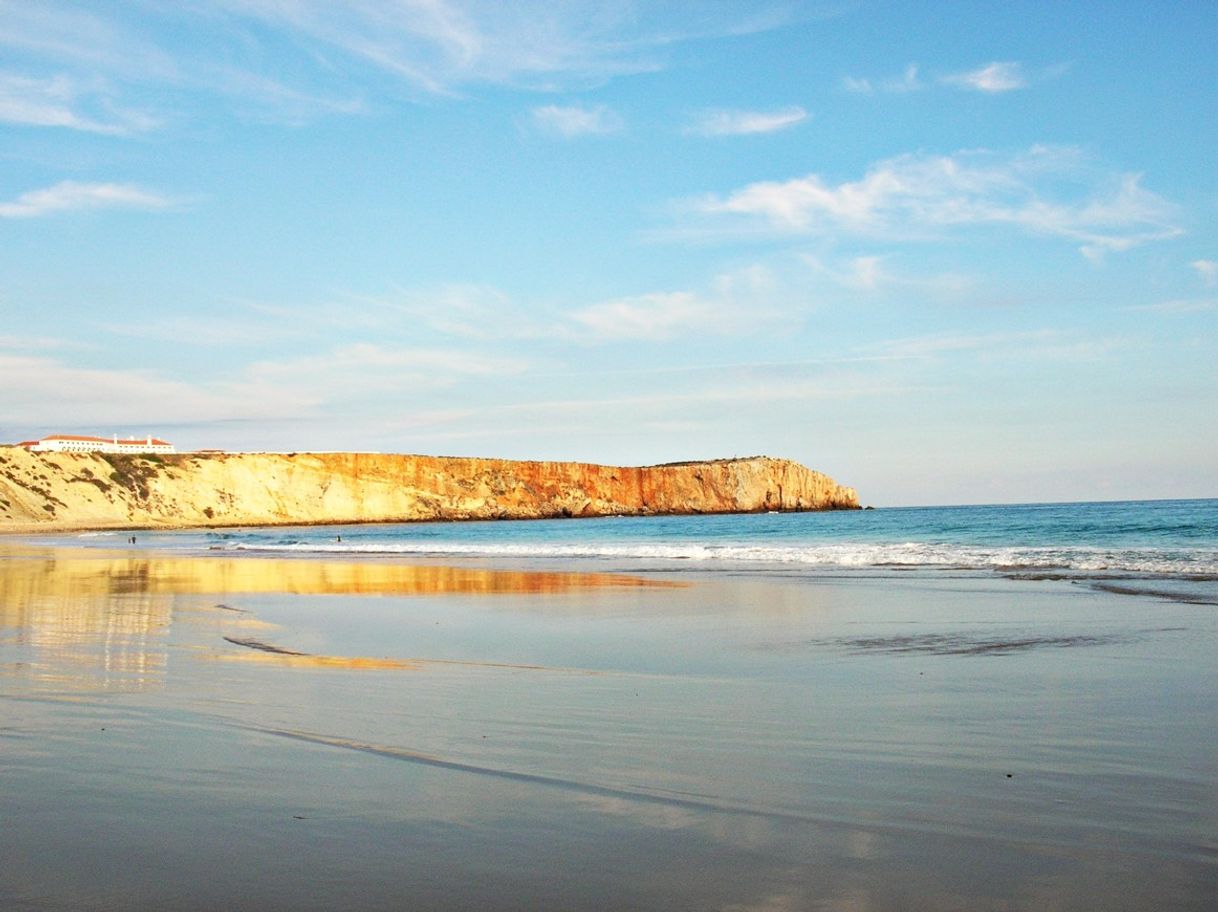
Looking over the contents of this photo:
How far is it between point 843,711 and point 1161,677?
271 centimetres

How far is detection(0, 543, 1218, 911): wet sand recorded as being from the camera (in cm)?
309

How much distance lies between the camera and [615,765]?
4.54m

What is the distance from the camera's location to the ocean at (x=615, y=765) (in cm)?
309

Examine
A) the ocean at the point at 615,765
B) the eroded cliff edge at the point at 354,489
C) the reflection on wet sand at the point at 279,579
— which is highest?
the eroded cliff edge at the point at 354,489

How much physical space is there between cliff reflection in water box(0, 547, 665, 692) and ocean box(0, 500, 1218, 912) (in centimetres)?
11

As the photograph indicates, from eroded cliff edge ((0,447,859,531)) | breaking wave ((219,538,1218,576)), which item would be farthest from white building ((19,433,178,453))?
breaking wave ((219,538,1218,576))

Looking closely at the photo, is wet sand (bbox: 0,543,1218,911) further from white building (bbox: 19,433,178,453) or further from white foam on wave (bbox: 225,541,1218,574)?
white building (bbox: 19,433,178,453)

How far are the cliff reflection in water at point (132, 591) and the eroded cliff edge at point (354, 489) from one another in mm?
53741

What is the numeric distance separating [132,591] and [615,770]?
46.2 ft

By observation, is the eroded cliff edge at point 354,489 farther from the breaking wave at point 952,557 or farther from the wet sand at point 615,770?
the wet sand at point 615,770

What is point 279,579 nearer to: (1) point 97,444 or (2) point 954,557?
(2) point 954,557

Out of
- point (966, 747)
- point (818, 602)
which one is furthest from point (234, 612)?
point (966, 747)

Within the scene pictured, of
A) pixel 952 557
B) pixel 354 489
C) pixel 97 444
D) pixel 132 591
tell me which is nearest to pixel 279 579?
pixel 132 591

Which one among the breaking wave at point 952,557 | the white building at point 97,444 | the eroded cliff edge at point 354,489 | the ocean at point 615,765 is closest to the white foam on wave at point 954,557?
the breaking wave at point 952,557
